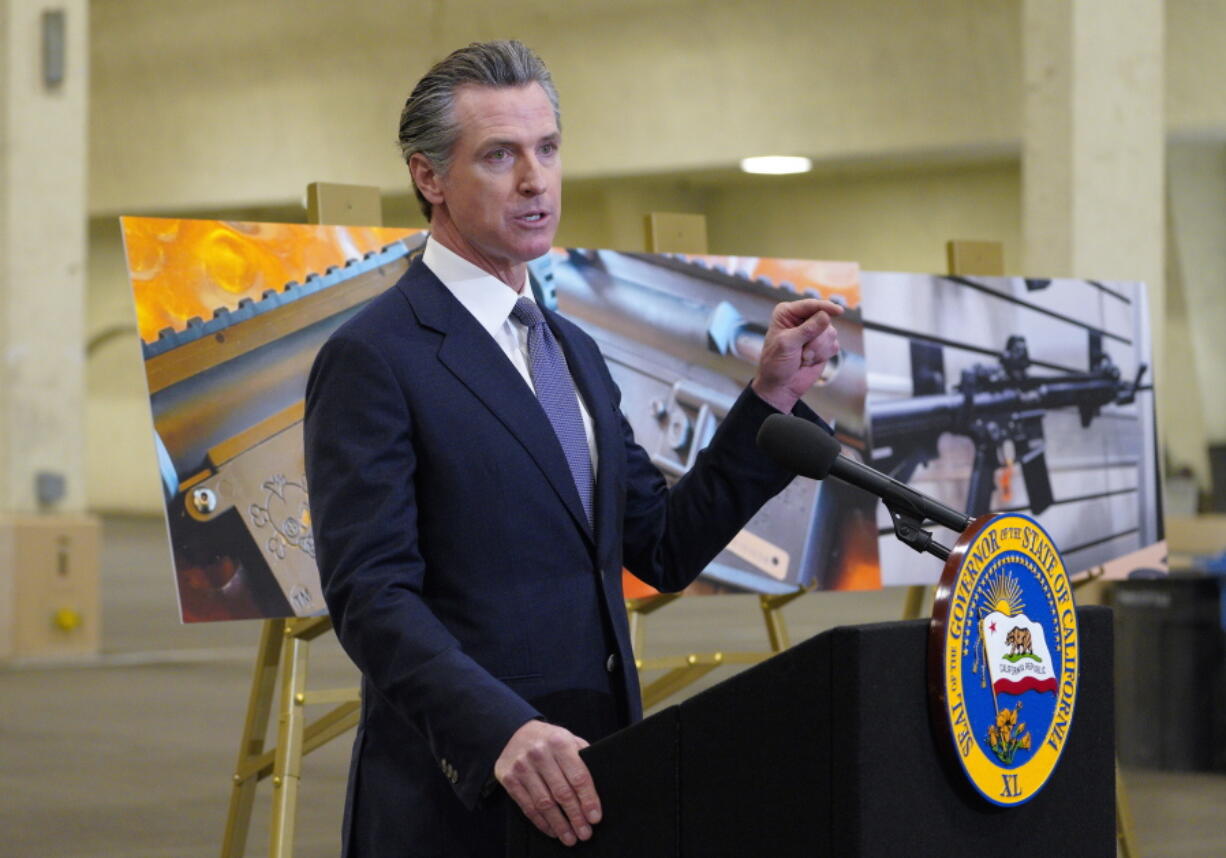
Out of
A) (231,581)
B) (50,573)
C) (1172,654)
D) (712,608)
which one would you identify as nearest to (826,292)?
(231,581)

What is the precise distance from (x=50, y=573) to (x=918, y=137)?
239 inches

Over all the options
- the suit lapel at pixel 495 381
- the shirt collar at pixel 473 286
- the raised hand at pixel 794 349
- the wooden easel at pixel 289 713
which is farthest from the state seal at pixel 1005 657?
the wooden easel at pixel 289 713

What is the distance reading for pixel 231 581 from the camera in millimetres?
3328

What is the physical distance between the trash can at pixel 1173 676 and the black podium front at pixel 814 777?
5066mm

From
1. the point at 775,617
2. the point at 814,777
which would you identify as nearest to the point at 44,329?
the point at 775,617

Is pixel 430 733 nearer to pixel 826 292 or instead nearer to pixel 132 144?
pixel 826 292

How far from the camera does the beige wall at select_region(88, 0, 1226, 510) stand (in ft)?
36.3

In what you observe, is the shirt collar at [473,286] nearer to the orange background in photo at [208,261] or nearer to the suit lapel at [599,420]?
the suit lapel at [599,420]

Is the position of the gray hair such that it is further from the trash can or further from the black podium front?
the trash can

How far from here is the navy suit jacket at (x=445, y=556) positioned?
1.61 metres

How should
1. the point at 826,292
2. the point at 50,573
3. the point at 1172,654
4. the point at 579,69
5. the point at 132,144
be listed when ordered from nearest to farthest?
the point at 826,292 < the point at 1172,654 < the point at 50,573 < the point at 579,69 < the point at 132,144

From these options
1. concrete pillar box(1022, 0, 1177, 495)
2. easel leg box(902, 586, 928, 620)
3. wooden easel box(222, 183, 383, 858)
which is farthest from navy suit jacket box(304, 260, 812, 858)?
concrete pillar box(1022, 0, 1177, 495)

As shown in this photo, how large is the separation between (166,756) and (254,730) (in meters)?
2.68

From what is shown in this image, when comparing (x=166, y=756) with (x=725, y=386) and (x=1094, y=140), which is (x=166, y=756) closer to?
(x=725, y=386)
